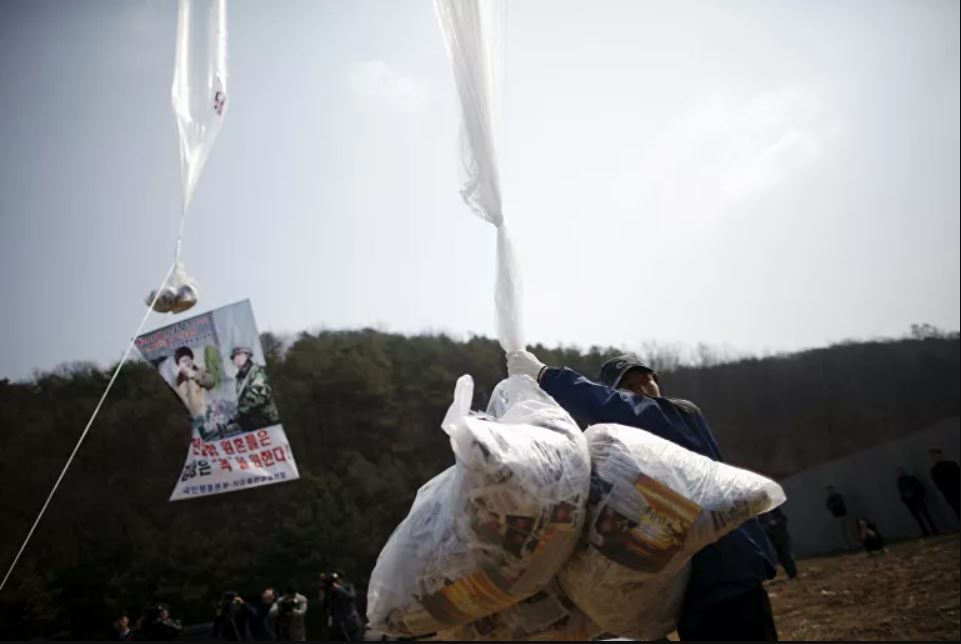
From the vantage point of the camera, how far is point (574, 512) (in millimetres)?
1346

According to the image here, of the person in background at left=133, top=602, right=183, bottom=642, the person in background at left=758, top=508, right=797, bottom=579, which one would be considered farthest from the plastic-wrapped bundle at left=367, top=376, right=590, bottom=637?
the person in background at left=758, top=508, right=797, bottom=579

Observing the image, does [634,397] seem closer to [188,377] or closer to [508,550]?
[508,550]

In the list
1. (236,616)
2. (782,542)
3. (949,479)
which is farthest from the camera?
(949,479)

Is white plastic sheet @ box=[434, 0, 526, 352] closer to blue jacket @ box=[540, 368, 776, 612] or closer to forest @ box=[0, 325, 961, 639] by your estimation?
blue jacket @ box=[540, 368, 776, 612]

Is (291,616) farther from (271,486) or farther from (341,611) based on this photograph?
(271,486)

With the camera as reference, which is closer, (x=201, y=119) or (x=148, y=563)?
(x=201, y=119)

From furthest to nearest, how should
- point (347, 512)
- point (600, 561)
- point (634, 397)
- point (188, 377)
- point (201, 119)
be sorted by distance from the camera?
point (347, 512), point (188, 377), point (201, 119), point (634, 397), point (600, 561)

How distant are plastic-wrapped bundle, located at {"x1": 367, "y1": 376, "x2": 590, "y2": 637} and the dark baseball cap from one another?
21.3 inches

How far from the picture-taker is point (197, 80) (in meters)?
3.29

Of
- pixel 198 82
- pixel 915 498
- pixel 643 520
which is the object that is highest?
pixel 198 82

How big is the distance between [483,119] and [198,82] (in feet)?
6.72

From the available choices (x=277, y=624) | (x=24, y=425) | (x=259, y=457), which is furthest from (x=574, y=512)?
(x=24, y=425)

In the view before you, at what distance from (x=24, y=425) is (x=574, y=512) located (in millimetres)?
16553

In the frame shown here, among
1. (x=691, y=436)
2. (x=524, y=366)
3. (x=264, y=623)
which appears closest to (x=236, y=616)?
(x=264, y=623)
